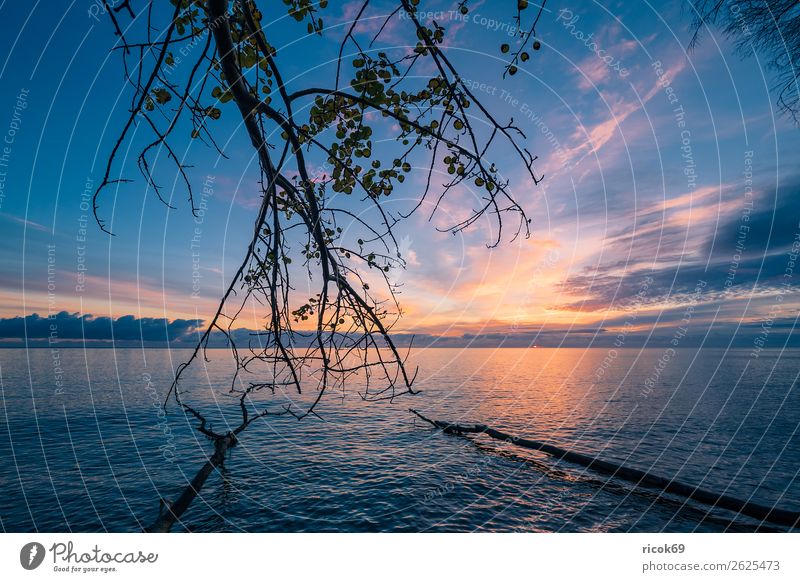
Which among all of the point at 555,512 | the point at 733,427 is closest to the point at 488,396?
the point at 733,427

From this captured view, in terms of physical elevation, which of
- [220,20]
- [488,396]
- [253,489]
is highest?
[220,20]

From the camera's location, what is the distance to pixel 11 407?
52656 millimetres

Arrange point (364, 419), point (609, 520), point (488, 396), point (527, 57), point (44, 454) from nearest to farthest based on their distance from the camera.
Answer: point (527, 57) → point (609, 520) → point (44, 454) → point (364, 419) → point (488, 396)

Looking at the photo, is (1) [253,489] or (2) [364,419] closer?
(1) [253,489]

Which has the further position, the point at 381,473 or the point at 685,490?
the point at 381,473

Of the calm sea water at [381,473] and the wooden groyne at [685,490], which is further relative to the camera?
the calm sea water at [381,473]

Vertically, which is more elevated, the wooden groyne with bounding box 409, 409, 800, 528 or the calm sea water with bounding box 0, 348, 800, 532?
the wooden groyne with bounding box 409, 409, 800, 528

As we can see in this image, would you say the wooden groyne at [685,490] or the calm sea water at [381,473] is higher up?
the wooden groyne at [685,490]

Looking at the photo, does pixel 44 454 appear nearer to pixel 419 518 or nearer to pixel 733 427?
pixel 419 518

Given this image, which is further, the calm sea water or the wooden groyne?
the calm sea water

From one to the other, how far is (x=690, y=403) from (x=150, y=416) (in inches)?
3664

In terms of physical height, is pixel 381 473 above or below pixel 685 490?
below
